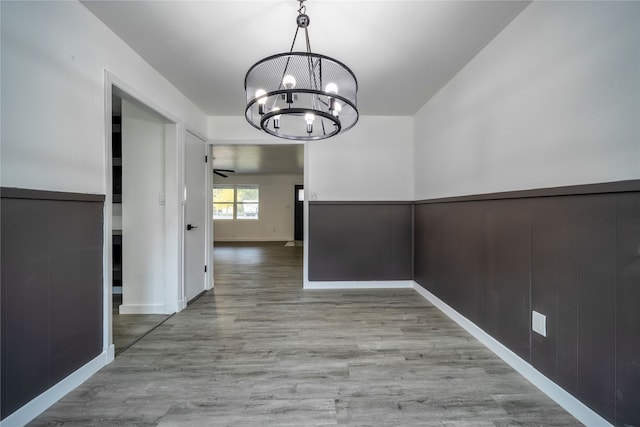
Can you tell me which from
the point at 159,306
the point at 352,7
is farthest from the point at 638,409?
the point at 159,306

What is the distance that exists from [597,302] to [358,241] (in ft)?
8.16

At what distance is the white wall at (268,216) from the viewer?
29.6ft

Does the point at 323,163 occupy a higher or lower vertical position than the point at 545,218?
higher

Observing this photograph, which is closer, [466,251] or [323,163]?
[466,251]

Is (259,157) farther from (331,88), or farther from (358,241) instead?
(331,88)

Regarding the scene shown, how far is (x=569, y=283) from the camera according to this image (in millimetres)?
1390

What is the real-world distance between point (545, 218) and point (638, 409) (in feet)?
2.99

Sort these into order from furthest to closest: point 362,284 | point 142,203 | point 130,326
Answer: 1. point 362,284
2. point 142,203
3. point 130,326

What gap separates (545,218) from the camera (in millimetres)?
1521

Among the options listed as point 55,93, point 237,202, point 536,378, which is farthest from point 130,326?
point 237,202

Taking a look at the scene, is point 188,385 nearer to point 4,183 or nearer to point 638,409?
point 4,183

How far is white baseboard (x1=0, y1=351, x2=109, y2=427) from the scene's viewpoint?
4.14 ft

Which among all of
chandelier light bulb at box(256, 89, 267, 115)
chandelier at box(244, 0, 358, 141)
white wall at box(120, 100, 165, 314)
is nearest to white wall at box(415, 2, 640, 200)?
chandelier at box(244, 0, 358, 141)

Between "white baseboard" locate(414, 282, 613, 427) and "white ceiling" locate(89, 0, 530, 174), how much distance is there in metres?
2.29
